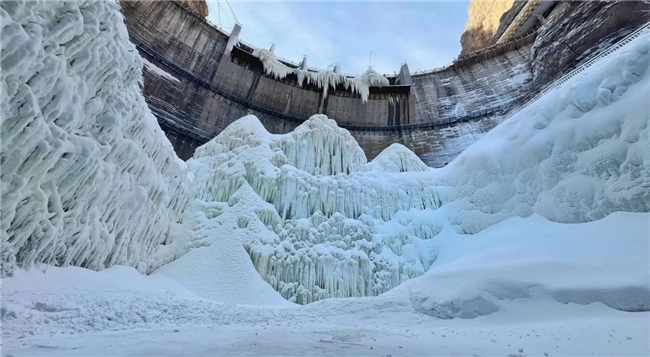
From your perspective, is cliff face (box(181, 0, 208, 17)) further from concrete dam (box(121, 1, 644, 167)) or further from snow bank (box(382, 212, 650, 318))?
snow bank (box(382, 212, 650, 318))

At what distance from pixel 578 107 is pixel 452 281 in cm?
412

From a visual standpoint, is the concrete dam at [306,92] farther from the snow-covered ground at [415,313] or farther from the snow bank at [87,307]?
the snow-covered ground at [415,313]

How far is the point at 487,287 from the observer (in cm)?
432

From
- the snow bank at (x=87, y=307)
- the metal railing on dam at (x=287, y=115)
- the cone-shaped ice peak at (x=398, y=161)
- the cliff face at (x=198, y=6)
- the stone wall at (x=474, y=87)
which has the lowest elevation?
the snow bank at (x=87, y=307)

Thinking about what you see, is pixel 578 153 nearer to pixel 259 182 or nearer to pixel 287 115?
pixel 259 182

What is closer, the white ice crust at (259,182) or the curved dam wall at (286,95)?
the white ice crust at (259,182)

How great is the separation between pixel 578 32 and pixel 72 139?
18757 millimetres

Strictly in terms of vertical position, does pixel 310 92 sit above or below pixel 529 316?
above

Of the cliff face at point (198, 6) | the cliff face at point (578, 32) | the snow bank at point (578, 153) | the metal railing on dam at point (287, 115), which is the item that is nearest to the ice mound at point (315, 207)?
the snow bank at point (578, 153)

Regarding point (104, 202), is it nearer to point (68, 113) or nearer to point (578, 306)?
point (68, 113)

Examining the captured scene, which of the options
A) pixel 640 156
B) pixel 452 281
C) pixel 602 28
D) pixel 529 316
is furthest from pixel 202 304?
pixel 602 28

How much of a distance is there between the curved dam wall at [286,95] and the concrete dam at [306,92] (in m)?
0.05

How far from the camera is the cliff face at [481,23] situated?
Answer: 102 feet

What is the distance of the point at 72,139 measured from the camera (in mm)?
4289
